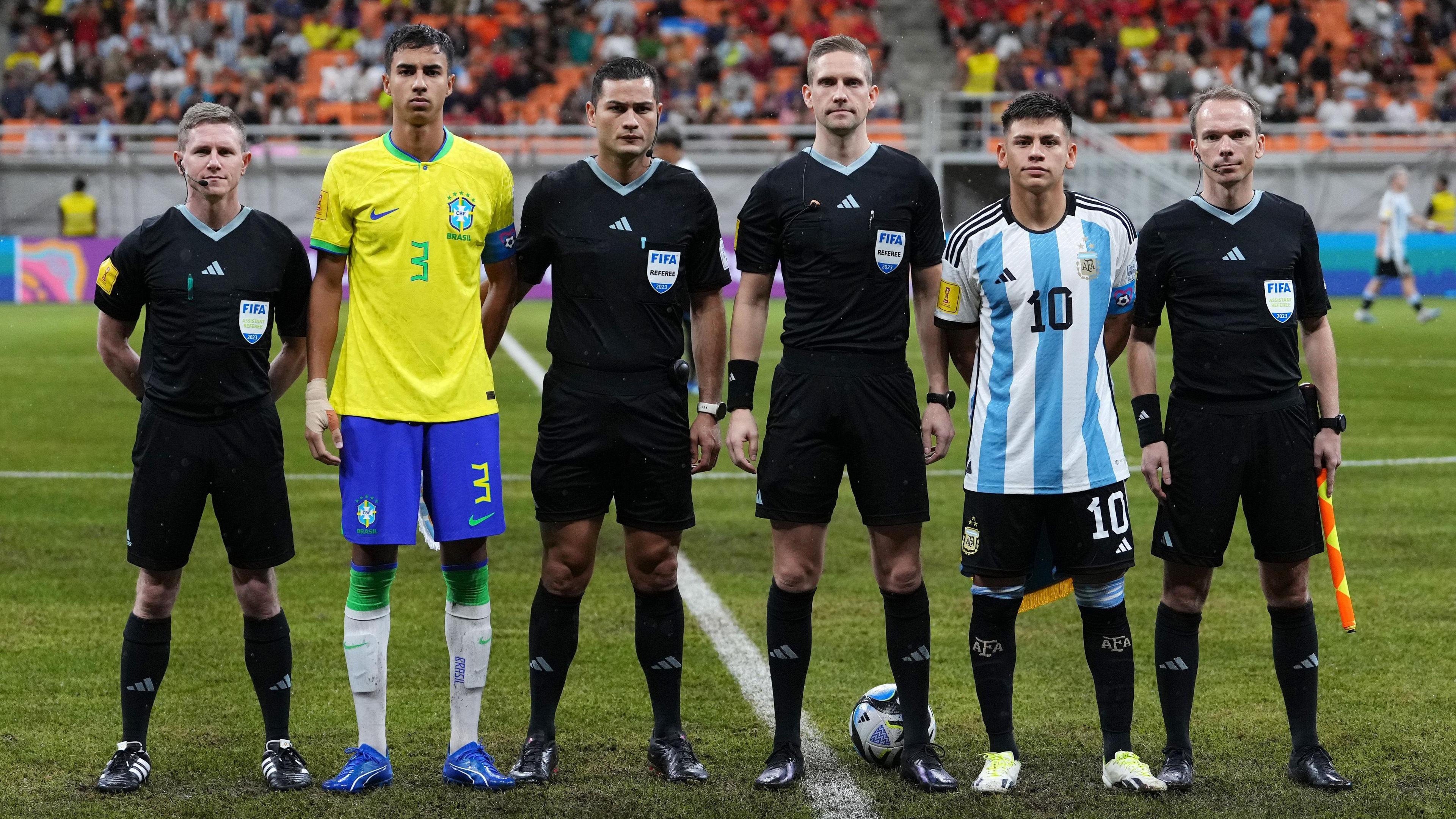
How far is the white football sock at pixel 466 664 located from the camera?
453cm

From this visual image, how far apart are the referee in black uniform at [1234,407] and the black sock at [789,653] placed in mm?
1090

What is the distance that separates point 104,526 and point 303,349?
13.2 ft

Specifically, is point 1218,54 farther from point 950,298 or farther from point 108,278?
point 108,278

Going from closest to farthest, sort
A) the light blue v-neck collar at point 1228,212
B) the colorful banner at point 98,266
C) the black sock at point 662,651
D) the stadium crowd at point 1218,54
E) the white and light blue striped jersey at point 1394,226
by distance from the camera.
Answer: the light blue v-neck collar at point 1228,212 < the black sock at point 662,651 < the white and light blue striped jersey at point 1394,226 < the colorful banner at point 98,266 < the stadium crowd at point 1218,54

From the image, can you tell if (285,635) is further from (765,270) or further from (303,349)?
(765,270)

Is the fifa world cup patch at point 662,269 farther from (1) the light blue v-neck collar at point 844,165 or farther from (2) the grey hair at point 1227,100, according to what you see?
(2) the grey hair at point 1227,100

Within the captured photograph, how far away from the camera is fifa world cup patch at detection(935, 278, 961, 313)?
4.52 m

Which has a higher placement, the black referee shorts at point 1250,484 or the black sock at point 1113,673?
the black referee shorts at point 1250,484

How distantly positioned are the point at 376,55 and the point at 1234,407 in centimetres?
2602

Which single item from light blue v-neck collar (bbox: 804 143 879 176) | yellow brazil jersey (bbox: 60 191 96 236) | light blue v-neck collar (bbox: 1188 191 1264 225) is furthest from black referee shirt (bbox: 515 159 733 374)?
yellow brazil jersey (bbox: 60 191 96 236)

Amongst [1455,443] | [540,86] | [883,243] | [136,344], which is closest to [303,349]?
[883,243]

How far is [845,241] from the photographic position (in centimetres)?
450

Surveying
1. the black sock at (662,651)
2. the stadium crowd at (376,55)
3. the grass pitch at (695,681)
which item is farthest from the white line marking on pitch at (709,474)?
the stadium crowd at (376,55)

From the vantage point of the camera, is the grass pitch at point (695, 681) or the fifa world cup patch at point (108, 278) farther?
the fifa world cup patch at point (108, 278)
